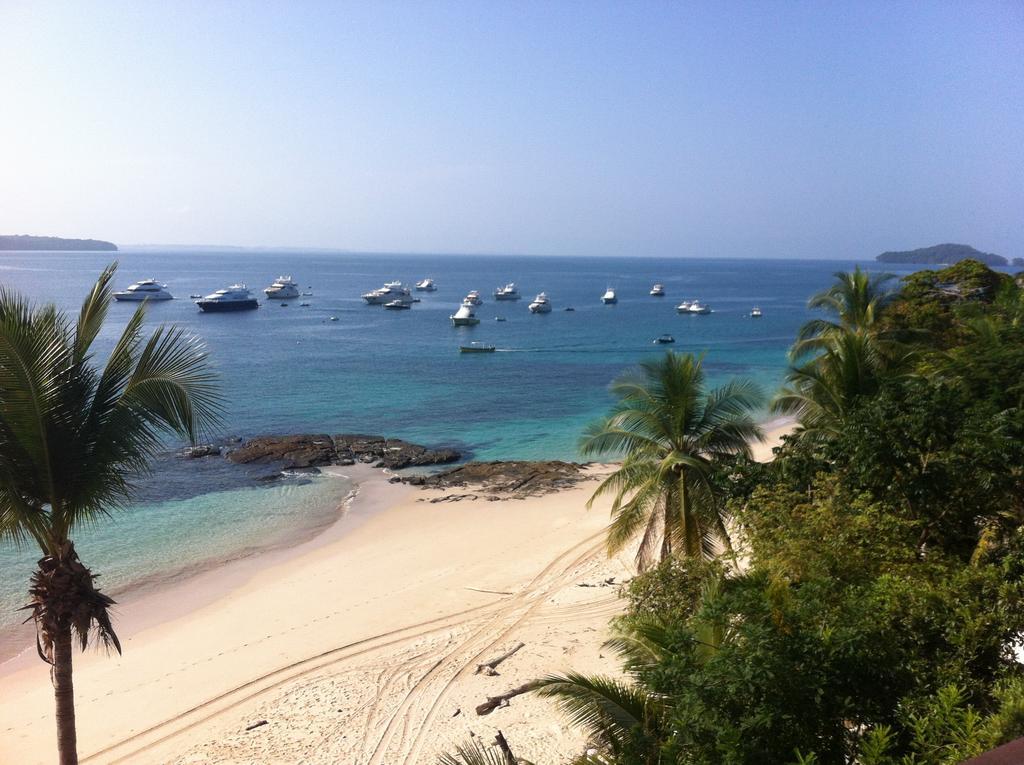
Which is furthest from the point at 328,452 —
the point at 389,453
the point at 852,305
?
the point at 852,305

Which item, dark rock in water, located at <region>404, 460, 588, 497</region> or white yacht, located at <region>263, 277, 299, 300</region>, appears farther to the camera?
white yacht, located at <region>263, 277, 299, 300</region>

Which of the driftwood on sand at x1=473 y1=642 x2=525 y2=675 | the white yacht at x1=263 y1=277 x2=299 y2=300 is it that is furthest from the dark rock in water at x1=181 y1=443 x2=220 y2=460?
the white yacht at x1=263 y1=277 x2=299 y2=300

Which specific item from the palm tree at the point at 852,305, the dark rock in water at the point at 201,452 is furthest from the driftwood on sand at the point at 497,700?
the dark rock in water at the point at 201,452

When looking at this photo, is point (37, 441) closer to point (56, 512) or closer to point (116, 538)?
point (56, 512)

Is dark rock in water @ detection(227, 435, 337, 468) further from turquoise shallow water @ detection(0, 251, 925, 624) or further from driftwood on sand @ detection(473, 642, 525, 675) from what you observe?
driftwood on sand @ detection(473, 642, 525, 675)

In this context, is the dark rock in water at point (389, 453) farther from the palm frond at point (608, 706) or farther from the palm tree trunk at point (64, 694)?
the palm frond at point (608, 706)

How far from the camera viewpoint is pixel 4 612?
19766 mm

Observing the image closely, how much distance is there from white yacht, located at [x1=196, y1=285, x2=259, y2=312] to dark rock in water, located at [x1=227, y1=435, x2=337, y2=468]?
61969 mm

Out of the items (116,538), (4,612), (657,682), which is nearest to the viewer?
(657,682)

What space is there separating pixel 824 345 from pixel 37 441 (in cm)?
2372

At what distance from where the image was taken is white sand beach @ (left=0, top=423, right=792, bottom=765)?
12.4 meters

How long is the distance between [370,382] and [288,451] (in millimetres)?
17511

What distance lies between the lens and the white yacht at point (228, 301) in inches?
3654

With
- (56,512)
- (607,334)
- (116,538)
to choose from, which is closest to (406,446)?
(116,538)
